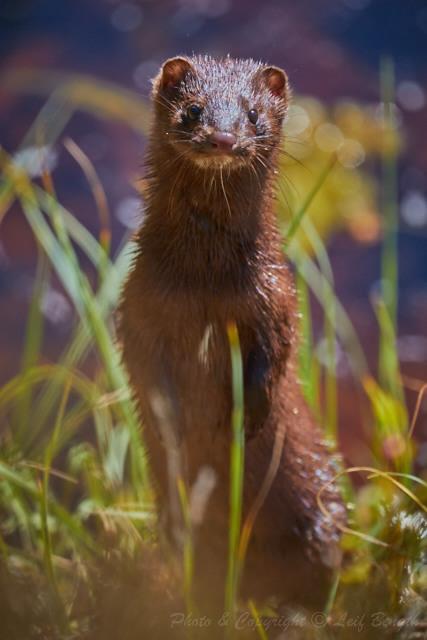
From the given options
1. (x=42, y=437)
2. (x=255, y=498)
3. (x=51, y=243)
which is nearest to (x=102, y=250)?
(x=51, y=243)

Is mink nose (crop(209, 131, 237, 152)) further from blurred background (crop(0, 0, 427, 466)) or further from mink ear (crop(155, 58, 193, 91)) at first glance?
blurred background (crop(0, 0, 427, 466))

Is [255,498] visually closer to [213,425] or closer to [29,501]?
[213,425]

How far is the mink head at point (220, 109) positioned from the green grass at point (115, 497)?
0.41 metres

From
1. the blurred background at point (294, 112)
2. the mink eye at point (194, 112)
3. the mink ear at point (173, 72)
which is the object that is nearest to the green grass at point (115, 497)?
the mink eye at point (194, 112)

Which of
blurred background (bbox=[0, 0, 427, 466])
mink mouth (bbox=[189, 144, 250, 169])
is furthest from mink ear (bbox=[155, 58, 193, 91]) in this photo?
blurred background (bbox=[0, 0, 427, 466])

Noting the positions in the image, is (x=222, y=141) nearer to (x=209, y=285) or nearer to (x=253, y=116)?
(x=253, y=116)

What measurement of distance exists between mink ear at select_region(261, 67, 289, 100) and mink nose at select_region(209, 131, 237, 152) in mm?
349

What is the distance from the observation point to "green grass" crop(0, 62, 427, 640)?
8.23ft

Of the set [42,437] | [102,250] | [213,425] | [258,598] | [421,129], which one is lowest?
[258,598]

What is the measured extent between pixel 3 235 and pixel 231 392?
2.70 m

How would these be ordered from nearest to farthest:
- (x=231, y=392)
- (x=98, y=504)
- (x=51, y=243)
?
(x=231, y=392) < (x=98, y=504) < (x=51, y=243)

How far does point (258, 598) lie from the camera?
9.41 feet

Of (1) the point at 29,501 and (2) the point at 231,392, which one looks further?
(1) the point at 29,501

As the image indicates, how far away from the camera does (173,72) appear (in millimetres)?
2453
